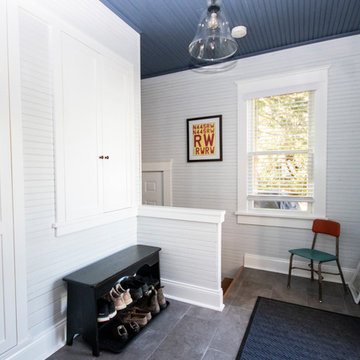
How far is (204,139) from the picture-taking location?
12.1 ft

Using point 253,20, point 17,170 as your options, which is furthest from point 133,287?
point 253,20

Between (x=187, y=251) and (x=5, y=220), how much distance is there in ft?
5.31

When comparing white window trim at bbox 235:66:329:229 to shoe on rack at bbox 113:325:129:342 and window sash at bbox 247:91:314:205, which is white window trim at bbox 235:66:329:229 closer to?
window sash at bbox 247:91:314:205

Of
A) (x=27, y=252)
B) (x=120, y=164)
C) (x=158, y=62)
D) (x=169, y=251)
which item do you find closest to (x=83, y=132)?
(x=120, y=164)

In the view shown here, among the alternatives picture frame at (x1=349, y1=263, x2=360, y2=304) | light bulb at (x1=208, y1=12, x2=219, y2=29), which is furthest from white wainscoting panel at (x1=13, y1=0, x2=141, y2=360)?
picture frame at (x1=349, y1=263, x2=360, y2=304)

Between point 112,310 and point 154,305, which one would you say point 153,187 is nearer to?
point 154,305

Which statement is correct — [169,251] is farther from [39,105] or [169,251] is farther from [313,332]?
[39,105]

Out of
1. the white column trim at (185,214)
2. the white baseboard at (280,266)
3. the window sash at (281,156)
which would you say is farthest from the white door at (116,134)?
the white baseboard at (280,266)

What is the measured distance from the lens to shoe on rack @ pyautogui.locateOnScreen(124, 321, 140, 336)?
205 cm

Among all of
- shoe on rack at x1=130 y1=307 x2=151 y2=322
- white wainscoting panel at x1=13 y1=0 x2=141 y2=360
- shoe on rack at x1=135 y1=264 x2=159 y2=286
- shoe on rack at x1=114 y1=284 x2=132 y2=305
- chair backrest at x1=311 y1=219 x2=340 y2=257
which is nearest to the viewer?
white wainscoting panel at x1=13 y1=0 x2=141 y2=360

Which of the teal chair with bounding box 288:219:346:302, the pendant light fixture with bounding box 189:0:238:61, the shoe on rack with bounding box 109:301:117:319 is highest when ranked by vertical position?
A: the pendant light fixture with bounding box 189:0:238:61

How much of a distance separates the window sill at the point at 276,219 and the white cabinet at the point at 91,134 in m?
1.63

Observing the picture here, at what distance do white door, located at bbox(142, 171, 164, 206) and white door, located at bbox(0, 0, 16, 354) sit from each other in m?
2.60

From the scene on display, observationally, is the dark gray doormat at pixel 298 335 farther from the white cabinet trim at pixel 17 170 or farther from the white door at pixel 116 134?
the white door at pixel 116 134
